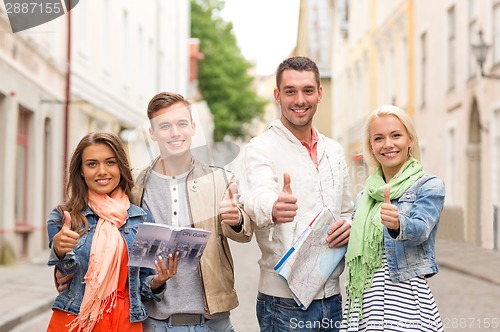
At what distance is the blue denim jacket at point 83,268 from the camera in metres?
3.20

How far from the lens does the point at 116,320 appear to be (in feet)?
10.5

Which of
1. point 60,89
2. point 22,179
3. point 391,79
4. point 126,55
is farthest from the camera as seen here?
point 391,79

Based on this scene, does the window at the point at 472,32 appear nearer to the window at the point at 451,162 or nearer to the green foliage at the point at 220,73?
Result: the window at the point at 451,162

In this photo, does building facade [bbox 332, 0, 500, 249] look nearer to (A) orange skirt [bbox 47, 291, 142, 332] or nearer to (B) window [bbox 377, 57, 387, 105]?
(B) window [bbox 377, 57, 387, 105]

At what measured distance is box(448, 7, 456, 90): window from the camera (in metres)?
17.0

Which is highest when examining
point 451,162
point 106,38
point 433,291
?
point 106,38

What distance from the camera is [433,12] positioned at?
18344 mm

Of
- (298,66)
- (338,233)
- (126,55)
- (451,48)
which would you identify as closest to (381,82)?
(451,48)

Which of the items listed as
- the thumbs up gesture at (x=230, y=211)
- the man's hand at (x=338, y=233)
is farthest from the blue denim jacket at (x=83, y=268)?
the man's hand at (x=338, y=233)

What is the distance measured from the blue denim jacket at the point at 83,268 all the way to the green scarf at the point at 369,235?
2.42 ft

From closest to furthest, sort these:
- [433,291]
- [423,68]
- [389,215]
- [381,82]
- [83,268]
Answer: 1. [389,215]
2. [83,268]
3. [433,291]
4. [423,68]
5. [381,82]

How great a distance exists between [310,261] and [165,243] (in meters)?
0.56

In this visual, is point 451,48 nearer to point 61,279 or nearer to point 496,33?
point 496,33

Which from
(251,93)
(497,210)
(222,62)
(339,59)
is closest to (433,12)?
(339,59)
